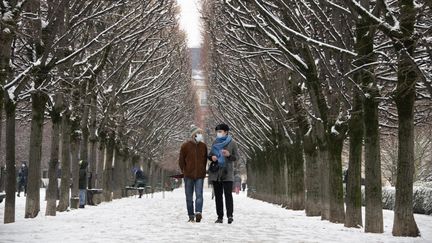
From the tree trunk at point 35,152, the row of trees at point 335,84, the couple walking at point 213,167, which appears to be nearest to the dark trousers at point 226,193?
the couple walking at point 213,167

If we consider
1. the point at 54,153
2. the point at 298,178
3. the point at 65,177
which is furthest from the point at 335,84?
the point at 298,178

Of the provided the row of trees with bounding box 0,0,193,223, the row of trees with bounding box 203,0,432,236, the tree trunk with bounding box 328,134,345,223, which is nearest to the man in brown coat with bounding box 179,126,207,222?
the row of trees with bounding box 203,0,432,236

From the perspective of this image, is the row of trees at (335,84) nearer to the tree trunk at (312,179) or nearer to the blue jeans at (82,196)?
the tree trunk at (312,179)

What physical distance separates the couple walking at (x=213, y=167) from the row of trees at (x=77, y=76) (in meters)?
3.46

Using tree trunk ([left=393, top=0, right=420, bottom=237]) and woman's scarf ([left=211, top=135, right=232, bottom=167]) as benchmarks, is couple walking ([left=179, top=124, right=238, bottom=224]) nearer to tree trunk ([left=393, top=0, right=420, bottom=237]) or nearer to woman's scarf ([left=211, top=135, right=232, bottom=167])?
woman's scarf ([left=211, top=135, right=232, bottom=167])

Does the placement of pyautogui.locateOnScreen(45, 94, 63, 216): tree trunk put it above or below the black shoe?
above

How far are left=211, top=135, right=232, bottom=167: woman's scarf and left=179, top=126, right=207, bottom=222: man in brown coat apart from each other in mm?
276

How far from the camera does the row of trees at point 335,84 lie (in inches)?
491

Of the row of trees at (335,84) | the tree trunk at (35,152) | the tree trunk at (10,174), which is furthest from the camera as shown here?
the tree trunk at (35,152)

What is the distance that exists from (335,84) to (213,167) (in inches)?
127

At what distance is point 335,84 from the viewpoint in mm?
15539

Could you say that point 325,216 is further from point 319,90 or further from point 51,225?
point 51,225

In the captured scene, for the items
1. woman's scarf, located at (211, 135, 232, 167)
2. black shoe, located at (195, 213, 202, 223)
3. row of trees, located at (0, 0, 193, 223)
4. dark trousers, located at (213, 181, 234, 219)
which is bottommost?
black shoe, located at (195, 213, 202, 223)

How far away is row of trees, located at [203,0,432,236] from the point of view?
40.9 ft
